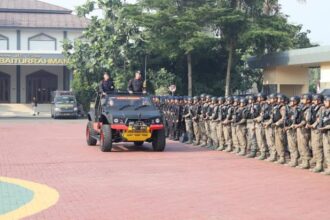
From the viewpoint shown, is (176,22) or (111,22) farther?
(111,22)

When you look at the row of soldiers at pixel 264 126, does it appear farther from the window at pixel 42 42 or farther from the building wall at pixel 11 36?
Result: the building wall at pixel 11 36

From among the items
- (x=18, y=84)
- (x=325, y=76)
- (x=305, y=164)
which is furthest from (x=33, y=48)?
(x=305, y=164)

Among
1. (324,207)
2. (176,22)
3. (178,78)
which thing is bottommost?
(324,207)

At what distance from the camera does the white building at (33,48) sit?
162 ft

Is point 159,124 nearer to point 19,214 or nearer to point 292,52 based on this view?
point 19,214

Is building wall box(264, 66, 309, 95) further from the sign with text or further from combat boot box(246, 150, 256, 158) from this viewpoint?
the sign with text

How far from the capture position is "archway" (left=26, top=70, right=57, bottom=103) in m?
53.4

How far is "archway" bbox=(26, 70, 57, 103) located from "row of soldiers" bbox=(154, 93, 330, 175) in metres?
33.6

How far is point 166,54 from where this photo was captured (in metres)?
38.2

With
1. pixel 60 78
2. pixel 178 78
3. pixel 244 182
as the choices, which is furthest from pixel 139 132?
pixel 60 78

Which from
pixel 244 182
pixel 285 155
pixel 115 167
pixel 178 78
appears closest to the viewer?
pixel 244 182

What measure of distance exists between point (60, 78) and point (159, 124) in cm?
3734

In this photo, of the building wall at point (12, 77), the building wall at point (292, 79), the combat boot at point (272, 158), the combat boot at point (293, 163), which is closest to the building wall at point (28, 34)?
the building wall at point (12, 77)

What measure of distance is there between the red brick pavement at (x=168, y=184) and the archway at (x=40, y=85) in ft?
118
